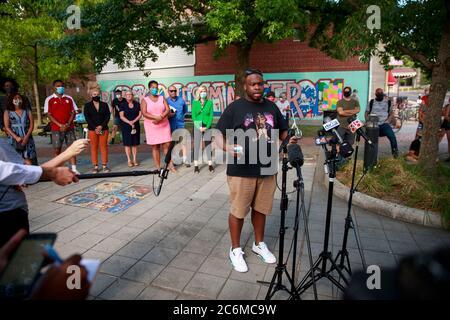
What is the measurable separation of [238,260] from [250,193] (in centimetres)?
77

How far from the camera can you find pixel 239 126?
3180mm

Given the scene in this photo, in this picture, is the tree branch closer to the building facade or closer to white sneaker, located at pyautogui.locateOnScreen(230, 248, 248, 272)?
white sneaker, located at pyautogui.locateOnScreen(230, 248, 248, 272)

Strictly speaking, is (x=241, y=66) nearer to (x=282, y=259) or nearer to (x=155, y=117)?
(x=155, y=117)

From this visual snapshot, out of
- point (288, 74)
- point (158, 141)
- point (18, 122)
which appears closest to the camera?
point (18, 122)

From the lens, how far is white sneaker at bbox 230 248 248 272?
336cm

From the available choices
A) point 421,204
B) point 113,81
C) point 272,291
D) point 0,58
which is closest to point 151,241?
point 272,291

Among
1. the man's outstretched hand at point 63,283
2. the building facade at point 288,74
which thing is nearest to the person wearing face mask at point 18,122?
the man's outstretched hand at point 63,283

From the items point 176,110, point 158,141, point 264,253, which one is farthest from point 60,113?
point 264,253

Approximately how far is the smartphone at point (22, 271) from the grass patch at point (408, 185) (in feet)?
16.4

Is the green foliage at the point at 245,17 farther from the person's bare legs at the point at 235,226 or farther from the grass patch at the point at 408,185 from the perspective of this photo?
the person's bare legs at the point at 235,226

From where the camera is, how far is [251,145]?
313 centimetres

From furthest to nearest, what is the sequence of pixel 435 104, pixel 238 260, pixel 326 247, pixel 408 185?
pixel 435 104, pixel 408 185, pixel 238 260, pixel 326 247

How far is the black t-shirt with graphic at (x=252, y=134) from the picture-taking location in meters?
3.15

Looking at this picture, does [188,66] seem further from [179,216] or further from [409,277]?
[409,277]
